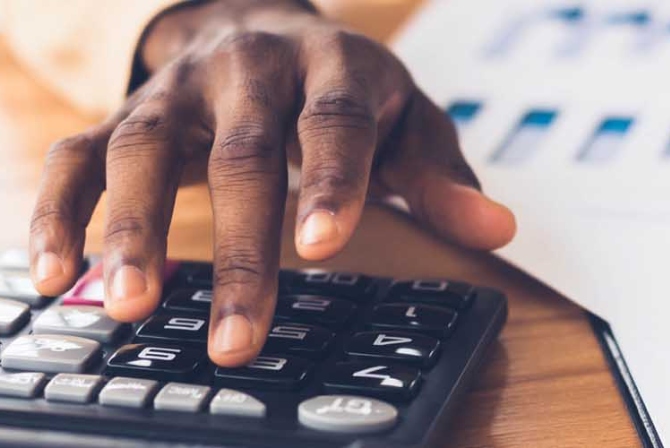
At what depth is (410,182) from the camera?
1.55 feet

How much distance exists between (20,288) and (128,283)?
81 millimetres

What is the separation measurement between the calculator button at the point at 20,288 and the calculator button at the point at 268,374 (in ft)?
0.35

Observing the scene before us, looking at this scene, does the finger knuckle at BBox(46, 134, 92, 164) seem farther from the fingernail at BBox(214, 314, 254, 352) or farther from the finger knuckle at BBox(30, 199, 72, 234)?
the fingernail at BBox(214, 314, 254, 352)

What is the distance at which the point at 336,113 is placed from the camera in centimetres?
39

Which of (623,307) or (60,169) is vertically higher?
(60,169)

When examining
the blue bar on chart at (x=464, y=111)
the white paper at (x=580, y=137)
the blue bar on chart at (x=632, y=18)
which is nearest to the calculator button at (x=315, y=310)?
the white paper at (x=580, y=137)

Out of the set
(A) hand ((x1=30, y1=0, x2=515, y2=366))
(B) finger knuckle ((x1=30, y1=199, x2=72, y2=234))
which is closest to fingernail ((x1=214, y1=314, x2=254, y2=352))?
(A) hand ((x1=30, y1=0, x2=515, y2=366))

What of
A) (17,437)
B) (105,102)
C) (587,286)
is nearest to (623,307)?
(587,286)

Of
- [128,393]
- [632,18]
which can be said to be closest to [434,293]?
[128,393]

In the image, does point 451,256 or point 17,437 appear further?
point 451,256

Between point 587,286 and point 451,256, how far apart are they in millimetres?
76

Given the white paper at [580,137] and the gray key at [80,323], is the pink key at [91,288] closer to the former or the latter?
the gray key at [80,323]

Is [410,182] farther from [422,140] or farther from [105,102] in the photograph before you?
[105,102]

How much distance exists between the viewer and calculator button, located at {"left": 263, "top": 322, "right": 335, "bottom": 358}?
0.33 m
